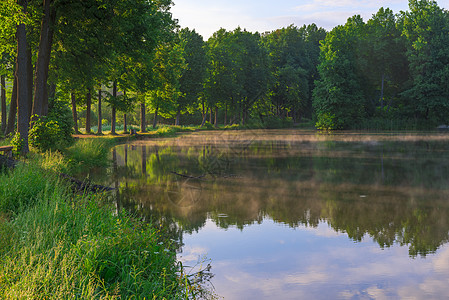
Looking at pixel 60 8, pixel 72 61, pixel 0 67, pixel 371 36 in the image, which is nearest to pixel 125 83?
pixel 0 67

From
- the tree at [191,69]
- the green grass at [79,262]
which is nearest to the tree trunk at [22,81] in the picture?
the green grass at [79,262]

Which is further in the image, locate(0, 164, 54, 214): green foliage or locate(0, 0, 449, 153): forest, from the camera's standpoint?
locate(0, 0, 449, 153): forest

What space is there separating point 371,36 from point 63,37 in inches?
3062

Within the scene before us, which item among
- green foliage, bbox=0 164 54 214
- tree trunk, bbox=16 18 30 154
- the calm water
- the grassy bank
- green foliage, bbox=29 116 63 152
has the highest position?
tree trunk, bbox=16 18 30 154

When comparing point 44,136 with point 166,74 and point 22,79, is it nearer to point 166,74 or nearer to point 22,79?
point 22,79

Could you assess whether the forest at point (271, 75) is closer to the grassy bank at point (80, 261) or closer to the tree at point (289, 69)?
the tree at point (289, 69)

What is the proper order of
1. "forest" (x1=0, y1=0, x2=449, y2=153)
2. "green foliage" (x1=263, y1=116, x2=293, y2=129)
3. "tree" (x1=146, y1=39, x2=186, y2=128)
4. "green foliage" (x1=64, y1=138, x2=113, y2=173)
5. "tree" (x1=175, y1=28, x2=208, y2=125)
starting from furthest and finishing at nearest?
"green foliage" (x1=263, y1=116, x2=293, y2=129), "tree" (x1=175, y1=28, x2=208, y2=125), "tree" (x1=146, y1=39, x2=186, y2=128), "forest" (x1=0, y1=0, x2=449, y2=153), "green foliage" (x1=64, y1=138, x2=113, y2=173)

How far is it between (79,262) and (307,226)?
242 inches

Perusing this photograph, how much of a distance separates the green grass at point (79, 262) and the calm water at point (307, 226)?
1.20 meters

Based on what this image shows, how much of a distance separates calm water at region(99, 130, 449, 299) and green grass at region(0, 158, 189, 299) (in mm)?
1202

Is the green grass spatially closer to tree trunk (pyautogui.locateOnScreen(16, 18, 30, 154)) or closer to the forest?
tree trunk (pyautogui.locateOnScreen(16, 18, 30, 154))

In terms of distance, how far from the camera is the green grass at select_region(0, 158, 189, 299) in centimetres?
470

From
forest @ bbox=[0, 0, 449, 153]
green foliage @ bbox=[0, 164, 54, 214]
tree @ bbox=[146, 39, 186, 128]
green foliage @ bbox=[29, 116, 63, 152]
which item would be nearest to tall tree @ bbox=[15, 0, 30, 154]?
green foliage @ bbox=[29, 116, 63, 152]

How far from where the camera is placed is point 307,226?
33.3 ft
